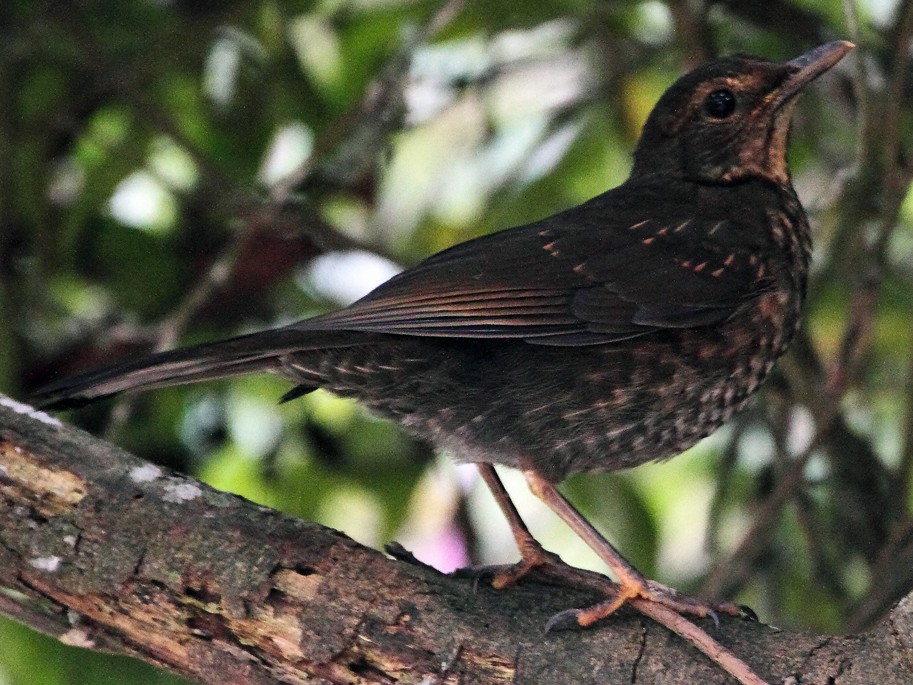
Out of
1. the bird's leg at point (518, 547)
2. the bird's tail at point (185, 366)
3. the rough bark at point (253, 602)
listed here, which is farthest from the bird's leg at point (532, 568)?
the bird's tail at point (185, 366)

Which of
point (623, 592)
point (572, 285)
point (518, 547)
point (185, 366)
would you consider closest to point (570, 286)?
point (572, 285)

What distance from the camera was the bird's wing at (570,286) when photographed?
3061 mm

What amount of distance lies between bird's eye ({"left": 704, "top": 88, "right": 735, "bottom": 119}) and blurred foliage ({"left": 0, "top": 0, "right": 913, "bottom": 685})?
1.22 ft

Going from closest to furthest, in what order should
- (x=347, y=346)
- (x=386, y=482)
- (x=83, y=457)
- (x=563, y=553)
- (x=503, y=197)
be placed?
(x=83, y=457) → (x=347, y=346) → (x=386, y=482) → (x=503, y=197) → (x=563, y=553)

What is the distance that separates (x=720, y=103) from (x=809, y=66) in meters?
0.26

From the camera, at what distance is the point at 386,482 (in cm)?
423

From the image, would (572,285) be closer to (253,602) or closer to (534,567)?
(534,567)

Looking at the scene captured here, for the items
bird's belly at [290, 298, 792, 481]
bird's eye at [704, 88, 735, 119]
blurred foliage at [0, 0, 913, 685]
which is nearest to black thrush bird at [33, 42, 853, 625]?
bird's belly at [290, 298, 792, 481]

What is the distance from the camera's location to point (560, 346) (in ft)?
10.3

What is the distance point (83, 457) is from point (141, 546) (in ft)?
0.79

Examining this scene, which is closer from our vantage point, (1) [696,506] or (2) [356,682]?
(2) [356,682]

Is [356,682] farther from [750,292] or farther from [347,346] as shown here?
[750,292]

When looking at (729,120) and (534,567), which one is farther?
(729,120)

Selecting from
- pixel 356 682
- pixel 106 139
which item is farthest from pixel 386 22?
pixel 356 682
